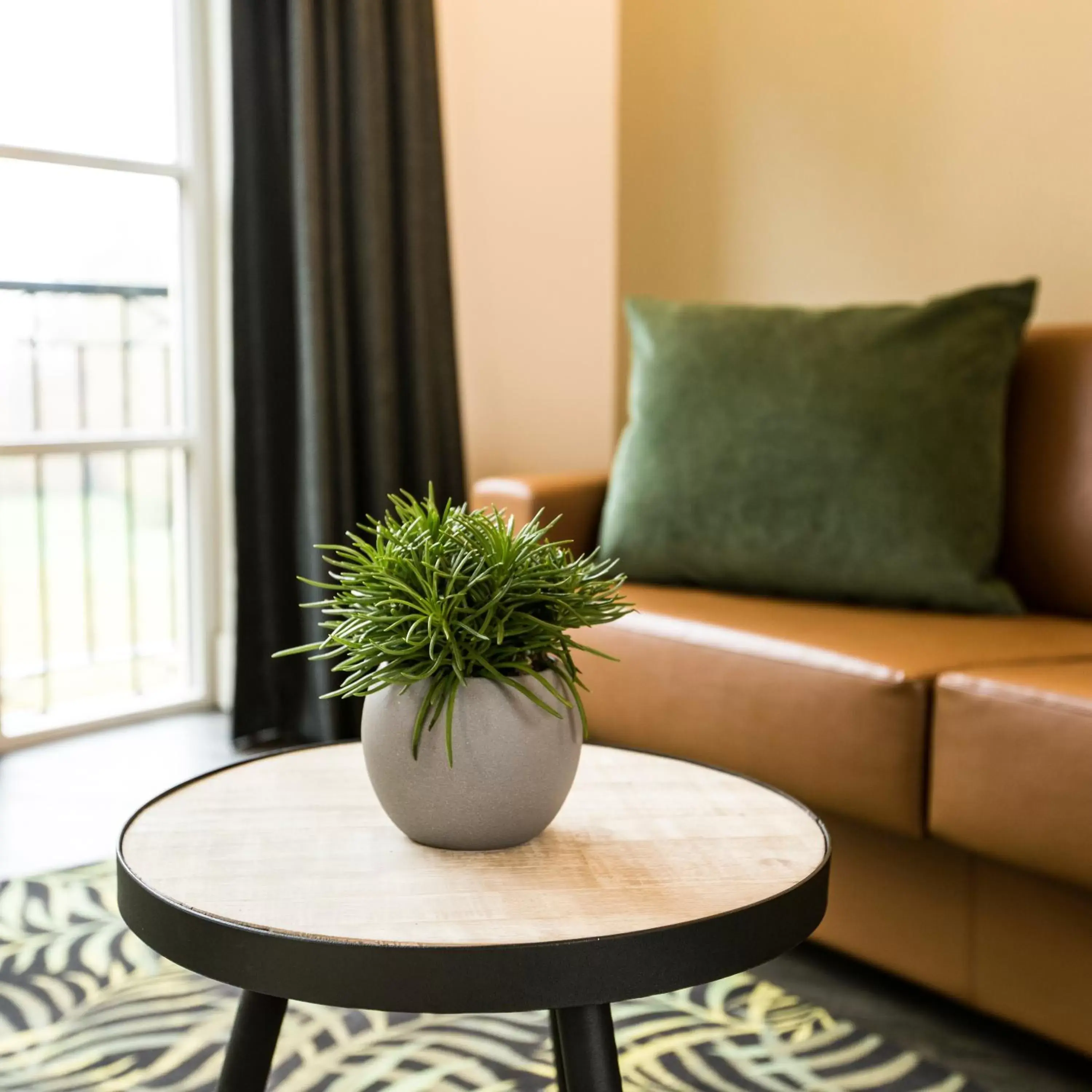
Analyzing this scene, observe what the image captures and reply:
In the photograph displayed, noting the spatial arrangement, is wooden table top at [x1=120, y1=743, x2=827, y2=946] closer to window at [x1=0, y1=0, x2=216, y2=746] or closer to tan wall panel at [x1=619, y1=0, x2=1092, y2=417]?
tan wall panel at [x1=619, y1=0, x2=1092, y2=417]

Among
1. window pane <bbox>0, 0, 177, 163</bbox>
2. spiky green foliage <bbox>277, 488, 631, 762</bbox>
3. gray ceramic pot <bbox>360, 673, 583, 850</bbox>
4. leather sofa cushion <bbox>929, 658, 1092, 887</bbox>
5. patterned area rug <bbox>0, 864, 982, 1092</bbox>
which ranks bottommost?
patterned area rug <bbox>0, 864, 982, 1092</bbox>

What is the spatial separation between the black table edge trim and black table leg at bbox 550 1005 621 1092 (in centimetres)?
7

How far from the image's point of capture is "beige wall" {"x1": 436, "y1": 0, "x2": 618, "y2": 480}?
3.37 meters

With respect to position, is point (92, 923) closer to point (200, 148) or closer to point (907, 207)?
point (200, 148)

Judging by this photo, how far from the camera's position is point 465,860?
1.14m

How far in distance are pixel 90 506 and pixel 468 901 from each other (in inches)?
103

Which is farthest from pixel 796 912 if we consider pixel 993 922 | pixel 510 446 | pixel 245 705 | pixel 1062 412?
pixel 510 446

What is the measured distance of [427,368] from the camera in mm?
3223

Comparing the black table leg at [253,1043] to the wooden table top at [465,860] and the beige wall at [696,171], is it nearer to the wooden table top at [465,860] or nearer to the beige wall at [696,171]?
the wooden table top at [465,860]

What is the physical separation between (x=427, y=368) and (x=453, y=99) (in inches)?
28.8

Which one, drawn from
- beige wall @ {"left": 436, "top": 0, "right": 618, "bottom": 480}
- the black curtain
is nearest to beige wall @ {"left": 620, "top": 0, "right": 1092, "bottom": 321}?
beige wall @ {"left": 436, "top": 0, "right": 618, "bottom": 480}

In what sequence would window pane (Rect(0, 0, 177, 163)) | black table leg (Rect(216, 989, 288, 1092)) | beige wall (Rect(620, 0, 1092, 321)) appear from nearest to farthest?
black table leg (Rect(216, 989, 288, 1092)) < beige wall (Rect(620, 0, 1092, 321)) < window pane (Rect(0, 0, 177, 163))

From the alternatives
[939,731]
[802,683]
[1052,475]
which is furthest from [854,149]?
[939,731]

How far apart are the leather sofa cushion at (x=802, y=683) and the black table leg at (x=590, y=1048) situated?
2.47 feet
